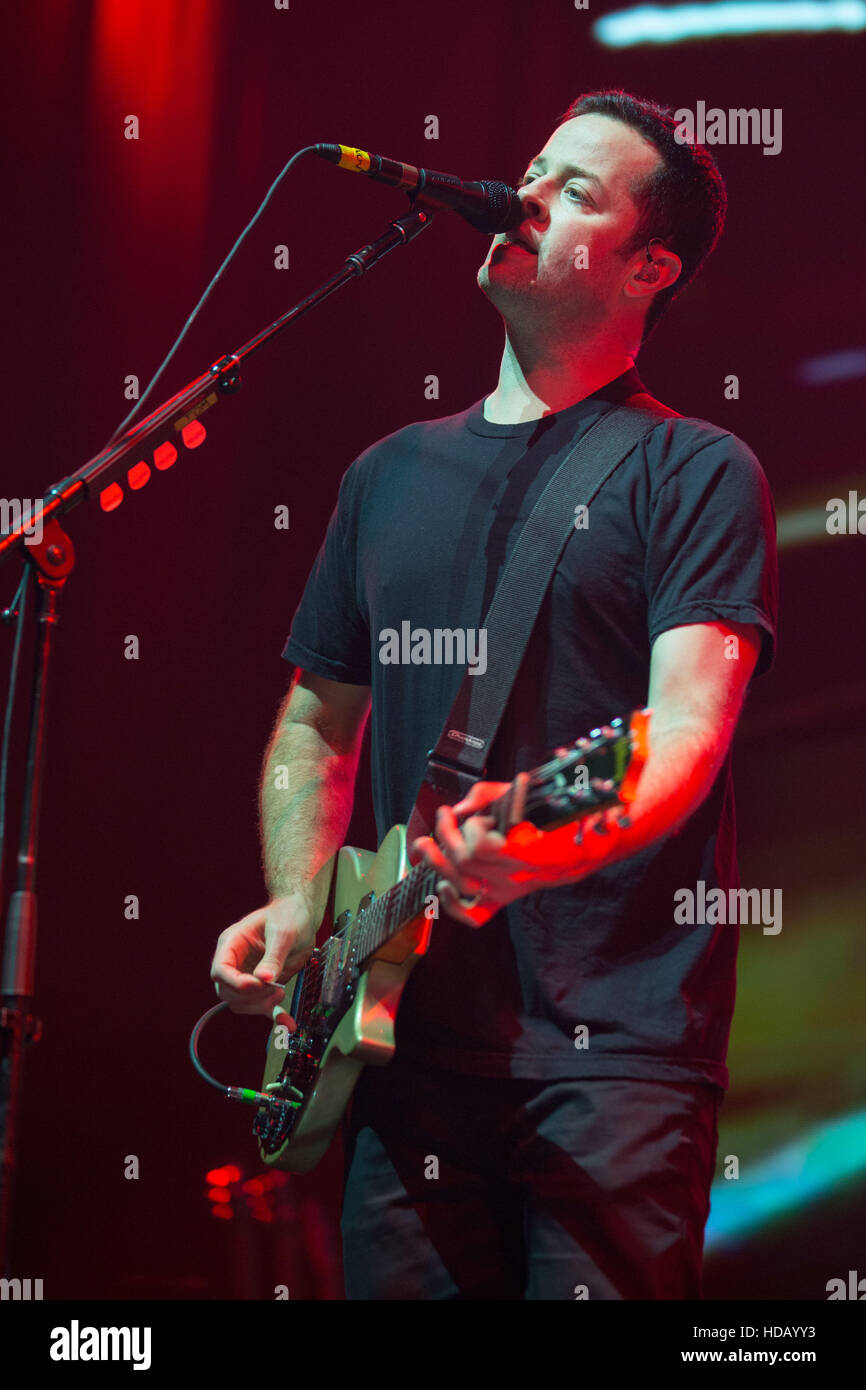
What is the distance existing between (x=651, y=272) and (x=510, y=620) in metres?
0.89

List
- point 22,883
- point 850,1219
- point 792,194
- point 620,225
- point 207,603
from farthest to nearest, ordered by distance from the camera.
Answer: point 207,603
point 792,194
point 850,1219
point 620,225
point 22,883

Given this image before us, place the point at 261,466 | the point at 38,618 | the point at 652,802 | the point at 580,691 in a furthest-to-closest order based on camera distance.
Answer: the point at 261,466, the point at 580,691, the point at 38,618, the point at 652,802

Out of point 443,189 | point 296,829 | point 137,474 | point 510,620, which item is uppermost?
point 443,189

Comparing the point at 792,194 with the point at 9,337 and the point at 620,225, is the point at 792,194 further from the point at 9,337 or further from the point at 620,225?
the point at 9,337

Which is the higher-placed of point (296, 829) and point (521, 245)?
point (521, 245)

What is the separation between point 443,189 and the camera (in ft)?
6.64

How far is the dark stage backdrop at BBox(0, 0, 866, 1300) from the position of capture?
126 inches

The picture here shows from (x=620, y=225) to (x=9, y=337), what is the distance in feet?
5.77

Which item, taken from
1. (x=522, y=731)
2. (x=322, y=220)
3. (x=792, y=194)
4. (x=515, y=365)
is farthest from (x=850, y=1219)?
(x=322, y=220)

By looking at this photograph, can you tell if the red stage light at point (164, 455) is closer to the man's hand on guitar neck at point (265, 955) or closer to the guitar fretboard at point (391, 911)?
the guitar fretboard at point (391, 911)

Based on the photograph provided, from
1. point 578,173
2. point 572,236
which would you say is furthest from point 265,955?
point 578,173

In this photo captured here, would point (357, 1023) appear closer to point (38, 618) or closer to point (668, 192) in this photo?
point (38, 618)

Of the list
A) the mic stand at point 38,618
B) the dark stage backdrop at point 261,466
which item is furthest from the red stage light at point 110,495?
the dark stage backdrop at point 261,466
